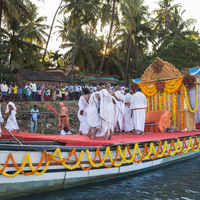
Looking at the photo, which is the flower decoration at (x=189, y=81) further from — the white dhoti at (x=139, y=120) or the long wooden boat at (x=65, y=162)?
the long wooden boat at (x=65, y=162)

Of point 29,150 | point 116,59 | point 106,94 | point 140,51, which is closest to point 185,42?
point 140,51

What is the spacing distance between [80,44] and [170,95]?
76.0 ft

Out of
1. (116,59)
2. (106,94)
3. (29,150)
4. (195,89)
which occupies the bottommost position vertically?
(29,150)

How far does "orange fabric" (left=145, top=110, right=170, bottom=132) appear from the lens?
1052 centimetres

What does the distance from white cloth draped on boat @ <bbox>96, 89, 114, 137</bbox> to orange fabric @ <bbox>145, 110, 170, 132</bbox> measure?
396cm

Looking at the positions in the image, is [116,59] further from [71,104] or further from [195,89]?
[195,89]

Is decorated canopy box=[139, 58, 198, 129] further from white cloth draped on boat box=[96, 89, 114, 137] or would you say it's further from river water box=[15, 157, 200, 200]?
white cloth draped on boat box=[96, 89, 114, 137]

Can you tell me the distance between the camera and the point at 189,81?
10.5 m

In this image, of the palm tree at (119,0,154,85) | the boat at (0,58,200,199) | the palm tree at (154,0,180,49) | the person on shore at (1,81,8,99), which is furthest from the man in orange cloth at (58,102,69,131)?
the palm tree at (154,0,180,49)

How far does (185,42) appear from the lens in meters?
27.1

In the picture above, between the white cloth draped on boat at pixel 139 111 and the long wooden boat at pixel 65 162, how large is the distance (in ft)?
5.35

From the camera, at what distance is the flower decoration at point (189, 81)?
10.5 meters

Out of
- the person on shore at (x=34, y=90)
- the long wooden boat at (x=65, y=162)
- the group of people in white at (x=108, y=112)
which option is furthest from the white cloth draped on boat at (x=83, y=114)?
the person on shore at (x=34, y=90)

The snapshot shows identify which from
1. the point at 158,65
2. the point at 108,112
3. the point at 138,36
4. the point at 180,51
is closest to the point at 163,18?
the point at 138,36
